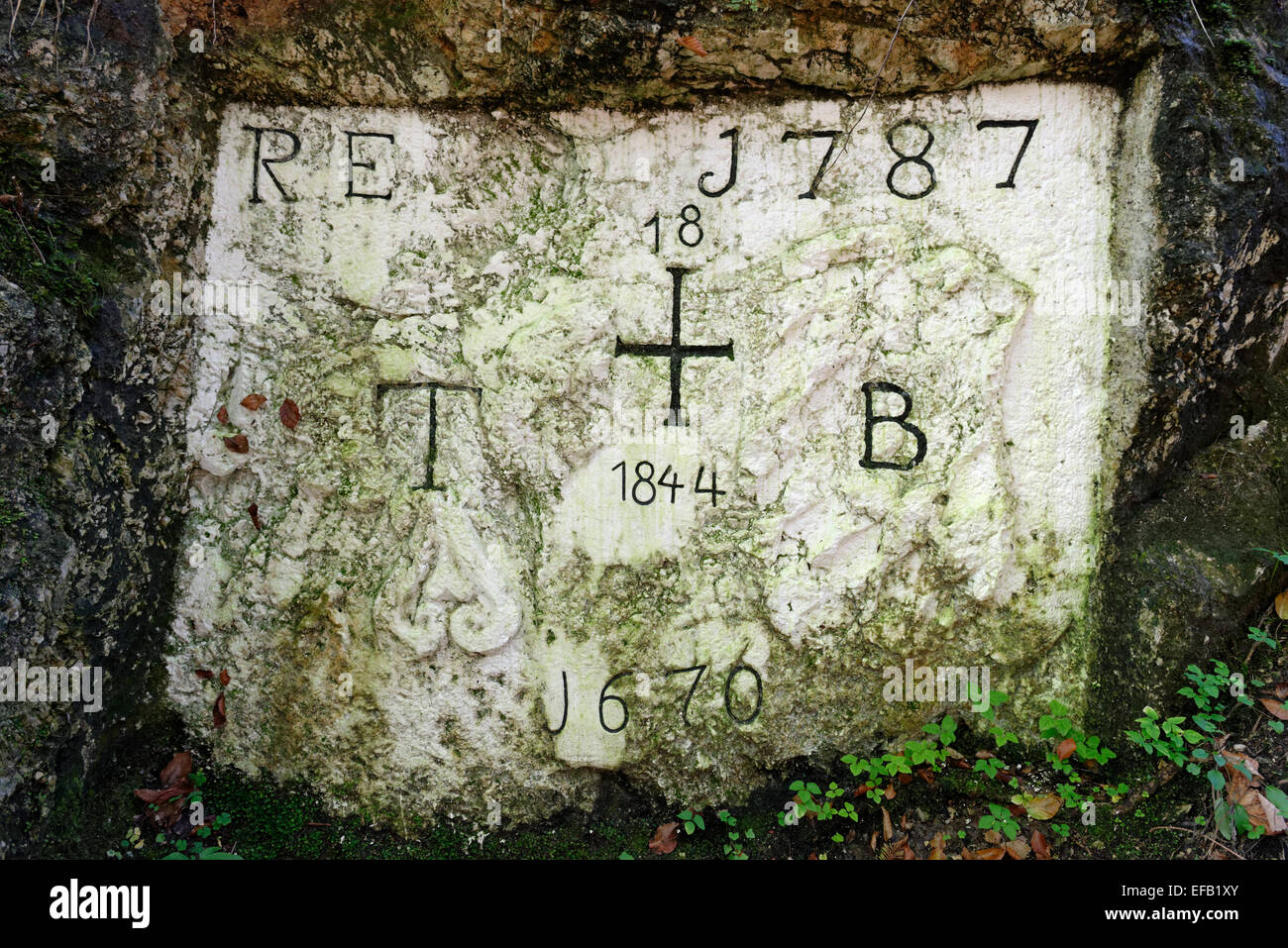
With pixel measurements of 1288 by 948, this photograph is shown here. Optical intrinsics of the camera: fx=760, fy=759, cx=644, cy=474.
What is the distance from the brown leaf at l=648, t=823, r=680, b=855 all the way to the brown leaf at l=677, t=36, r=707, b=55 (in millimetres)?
2718

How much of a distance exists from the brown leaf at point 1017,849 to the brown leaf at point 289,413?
2894mm

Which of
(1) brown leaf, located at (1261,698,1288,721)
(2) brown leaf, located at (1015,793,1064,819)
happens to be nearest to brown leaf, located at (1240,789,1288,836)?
(1) brown leaf, located at (1261,698,1288,721)

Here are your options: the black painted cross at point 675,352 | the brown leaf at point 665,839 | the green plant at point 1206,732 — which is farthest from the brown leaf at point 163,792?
the green plant at point 1206,732

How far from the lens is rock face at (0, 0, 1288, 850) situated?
2.73 meters

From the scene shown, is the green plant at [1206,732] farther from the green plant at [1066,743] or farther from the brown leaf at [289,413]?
the brown leaf at [289,413]

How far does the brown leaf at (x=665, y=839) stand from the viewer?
2.70 m

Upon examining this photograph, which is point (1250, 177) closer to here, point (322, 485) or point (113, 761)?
point (322, 485)

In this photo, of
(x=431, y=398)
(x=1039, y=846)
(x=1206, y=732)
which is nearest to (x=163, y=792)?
(x=431, y=398)

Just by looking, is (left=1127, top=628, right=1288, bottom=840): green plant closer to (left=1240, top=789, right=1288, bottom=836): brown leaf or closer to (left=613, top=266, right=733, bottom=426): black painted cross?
(left=1240, top=789, right=1288, bottom=836): brown leaf

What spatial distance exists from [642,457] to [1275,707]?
2.28m

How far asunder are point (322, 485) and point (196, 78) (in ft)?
4.87

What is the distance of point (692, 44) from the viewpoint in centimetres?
257

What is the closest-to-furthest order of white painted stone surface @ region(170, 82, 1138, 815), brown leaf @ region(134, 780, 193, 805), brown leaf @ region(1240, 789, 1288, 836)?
brown leaf @ region(1240, 789, 1288, 836), brown leaf @ region(134, 780, 193, 805), white painted stone surface @ region(170, 82, 1138, 815)

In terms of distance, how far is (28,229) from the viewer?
2.36 m
